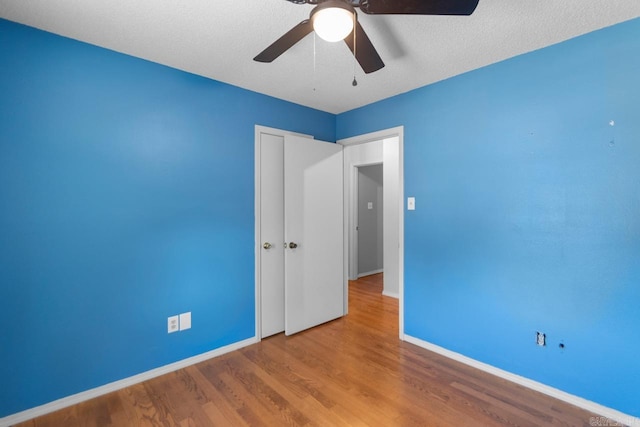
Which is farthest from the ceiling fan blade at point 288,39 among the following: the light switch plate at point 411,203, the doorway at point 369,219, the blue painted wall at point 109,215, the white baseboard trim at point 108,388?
the doorway at point 369,219

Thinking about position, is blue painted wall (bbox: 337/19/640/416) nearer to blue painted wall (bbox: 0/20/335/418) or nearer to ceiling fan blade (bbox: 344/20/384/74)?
ceiling fan blade (bbox: 344/20/384/74)

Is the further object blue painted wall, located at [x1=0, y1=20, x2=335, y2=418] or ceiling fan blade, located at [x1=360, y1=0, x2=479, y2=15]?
blue painted wall, located at [x1=0, y1=20, x2=335, y2=418]

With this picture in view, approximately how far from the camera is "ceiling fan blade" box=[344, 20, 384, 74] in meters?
1.49

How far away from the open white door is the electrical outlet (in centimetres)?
105

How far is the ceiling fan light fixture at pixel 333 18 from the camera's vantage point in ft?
4.07

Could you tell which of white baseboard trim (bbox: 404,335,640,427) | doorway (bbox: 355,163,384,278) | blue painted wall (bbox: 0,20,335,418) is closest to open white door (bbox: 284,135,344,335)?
blue painted wall (bbox: 0,20,335,418)

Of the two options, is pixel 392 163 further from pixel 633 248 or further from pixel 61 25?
pixel 61 25

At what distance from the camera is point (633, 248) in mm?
1845

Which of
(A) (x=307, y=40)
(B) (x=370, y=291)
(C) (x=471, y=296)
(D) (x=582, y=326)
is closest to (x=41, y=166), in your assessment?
(A) (x=307, y=40)

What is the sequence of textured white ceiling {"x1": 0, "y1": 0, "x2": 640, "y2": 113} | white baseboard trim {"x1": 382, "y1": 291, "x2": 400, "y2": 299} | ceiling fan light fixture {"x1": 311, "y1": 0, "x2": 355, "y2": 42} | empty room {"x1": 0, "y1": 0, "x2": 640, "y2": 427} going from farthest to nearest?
white baseboard trim {"x1": 382, "y1": 291, "x2": 400, "y2": 299} → empty room {"x1": 0, "y1": 0, "x2": 640, "y2": 427} → textured white ceiling {"x1": 0, "y1": 0, "x2": 640, "y2": 113} → ceiling fan light fixture {"x1": 311, "y1": 0, "x2": 355, "y2": 42}

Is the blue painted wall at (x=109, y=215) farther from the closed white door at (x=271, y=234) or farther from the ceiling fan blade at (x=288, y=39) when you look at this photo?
the ceiling fan blade at (x=288, y=39)

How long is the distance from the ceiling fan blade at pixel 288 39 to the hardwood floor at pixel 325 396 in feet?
7.30

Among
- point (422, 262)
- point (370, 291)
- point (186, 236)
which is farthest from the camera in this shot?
point (370, 291)

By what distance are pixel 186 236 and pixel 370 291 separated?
3118mm
